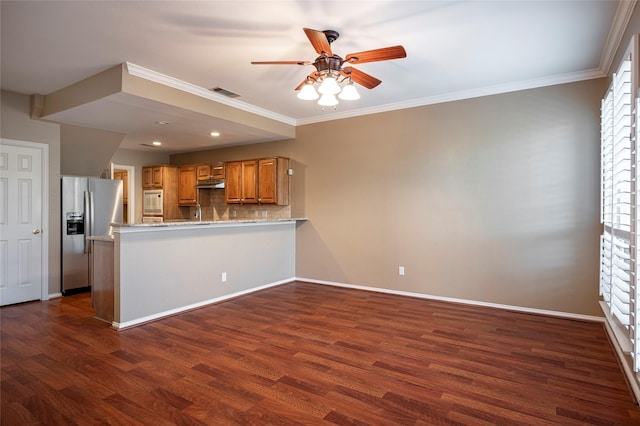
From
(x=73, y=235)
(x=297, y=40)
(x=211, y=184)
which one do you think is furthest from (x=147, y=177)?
(x=297, y=40)

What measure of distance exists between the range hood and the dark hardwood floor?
3084 mm

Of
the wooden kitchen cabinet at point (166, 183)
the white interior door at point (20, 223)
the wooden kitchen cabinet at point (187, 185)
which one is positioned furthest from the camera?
the wooden kitchen cabinet at point (166, 183)

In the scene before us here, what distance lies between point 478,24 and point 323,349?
304cm

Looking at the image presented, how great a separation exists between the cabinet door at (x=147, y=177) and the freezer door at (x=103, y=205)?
69.2 inches

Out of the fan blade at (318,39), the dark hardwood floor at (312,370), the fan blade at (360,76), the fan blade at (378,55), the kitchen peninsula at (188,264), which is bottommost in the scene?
the dark hardwood floor at (312,370)

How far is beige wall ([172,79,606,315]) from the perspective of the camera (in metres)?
3.99

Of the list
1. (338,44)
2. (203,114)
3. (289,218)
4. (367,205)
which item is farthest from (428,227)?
(203,114)

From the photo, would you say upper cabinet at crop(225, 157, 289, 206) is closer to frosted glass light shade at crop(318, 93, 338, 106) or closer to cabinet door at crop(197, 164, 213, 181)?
cabinet door at crop(197, 164, 213, 181)

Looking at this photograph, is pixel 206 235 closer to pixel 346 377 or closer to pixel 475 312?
pixel 346 377

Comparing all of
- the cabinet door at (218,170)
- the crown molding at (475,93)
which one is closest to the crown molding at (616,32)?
the crown molding at (475,93)

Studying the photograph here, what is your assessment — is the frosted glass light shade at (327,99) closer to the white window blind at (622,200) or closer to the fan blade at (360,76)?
the fan blade at (360,76)

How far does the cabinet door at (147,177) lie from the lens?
24.6 feet

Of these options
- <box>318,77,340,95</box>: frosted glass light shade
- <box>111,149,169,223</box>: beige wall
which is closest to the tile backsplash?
<box>111,149,169,223</box>: beige wall

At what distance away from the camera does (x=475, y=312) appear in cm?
426
